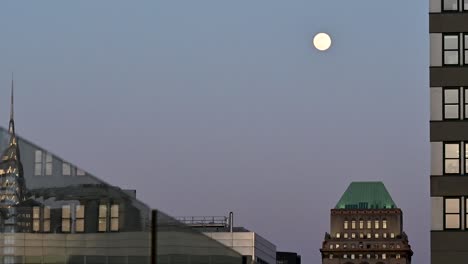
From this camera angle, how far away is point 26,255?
2609 cm

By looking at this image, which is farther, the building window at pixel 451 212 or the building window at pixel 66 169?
the building window at pixel 451 212

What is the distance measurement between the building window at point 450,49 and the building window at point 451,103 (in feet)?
5.81

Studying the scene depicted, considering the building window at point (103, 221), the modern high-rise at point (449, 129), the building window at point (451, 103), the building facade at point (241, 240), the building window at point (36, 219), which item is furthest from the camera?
the building facade at point (241, 240)

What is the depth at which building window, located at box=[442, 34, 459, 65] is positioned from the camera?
249 ft

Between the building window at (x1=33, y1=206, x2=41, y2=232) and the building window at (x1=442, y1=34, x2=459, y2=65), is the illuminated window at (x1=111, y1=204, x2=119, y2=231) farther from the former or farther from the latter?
the building window at (x1=442, y1=34, x2=459, y2=65)

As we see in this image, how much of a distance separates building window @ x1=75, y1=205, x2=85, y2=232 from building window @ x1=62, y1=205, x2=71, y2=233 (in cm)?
19

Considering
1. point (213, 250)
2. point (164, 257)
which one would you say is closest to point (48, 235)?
point (164, 257)

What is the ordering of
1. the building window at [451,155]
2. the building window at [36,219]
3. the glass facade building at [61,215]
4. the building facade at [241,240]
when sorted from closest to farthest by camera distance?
the glass facade building at [61,215]
the building window at [36,219]
the building window at [451,155]
the building facade at [241,240]

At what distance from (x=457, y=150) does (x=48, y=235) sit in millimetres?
52287

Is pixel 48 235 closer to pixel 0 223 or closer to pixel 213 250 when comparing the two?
pixel 0 223

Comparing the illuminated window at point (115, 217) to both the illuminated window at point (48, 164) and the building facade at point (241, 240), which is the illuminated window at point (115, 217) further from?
the building facade at point (241, 240)

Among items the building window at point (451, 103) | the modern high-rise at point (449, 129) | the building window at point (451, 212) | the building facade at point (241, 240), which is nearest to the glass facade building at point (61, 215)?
the modern high-rise at point (449, 129)

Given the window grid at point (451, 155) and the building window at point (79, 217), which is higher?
the window grid at point (451, 155)

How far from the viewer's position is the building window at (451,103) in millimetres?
75812
